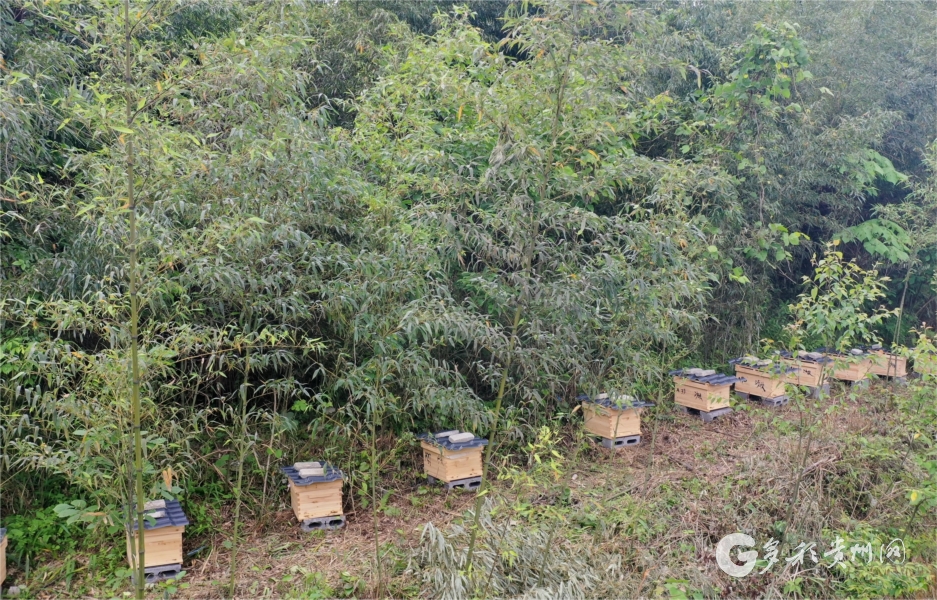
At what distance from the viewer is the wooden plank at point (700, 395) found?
600cm

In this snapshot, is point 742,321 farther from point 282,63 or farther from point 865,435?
point 282,63

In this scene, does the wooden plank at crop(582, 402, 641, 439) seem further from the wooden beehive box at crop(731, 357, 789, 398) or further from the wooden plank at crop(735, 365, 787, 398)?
the wooden plank at crop(735, 365, 787, 398)

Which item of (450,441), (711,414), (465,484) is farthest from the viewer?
(711,414)

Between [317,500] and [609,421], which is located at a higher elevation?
[317,500]

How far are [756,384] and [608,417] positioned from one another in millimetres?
2279

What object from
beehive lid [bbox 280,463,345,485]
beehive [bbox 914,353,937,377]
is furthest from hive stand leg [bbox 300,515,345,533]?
beehive [bbox 914,353,937,377]

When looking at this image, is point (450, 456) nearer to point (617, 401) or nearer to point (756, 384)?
point (617, 401)

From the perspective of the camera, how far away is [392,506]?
4.16 metres

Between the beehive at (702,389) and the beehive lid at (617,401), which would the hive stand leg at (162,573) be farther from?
the beehive at (702,389)

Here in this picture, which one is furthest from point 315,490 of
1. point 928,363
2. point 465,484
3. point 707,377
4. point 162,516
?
point 707,377

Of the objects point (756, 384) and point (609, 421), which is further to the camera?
point (756, 384)

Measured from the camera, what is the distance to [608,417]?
517 cm
